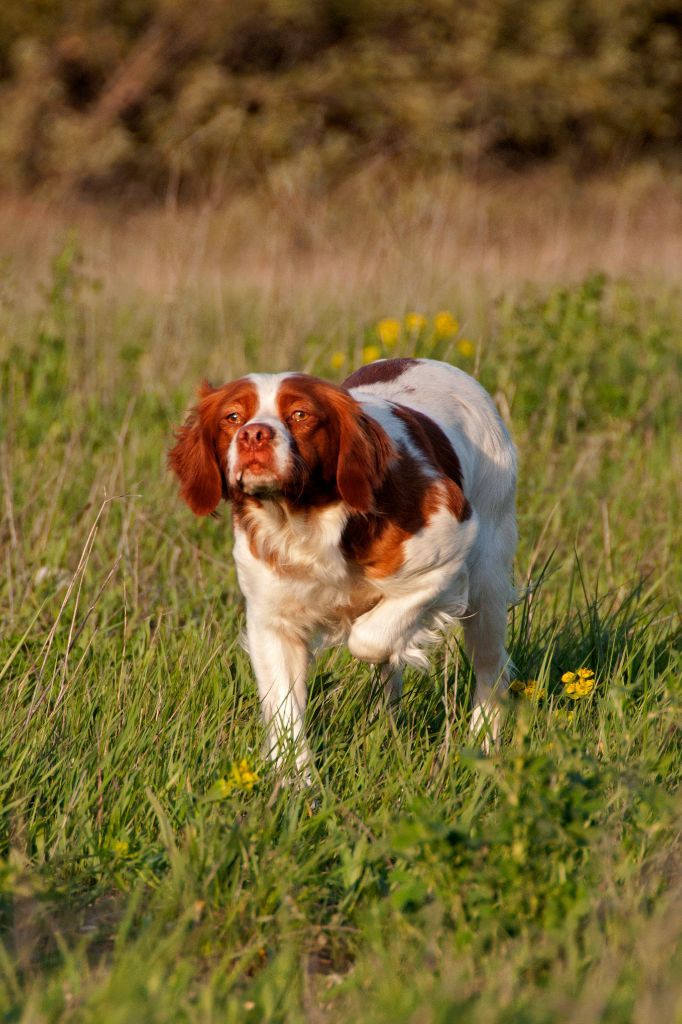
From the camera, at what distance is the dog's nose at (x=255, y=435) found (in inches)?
107

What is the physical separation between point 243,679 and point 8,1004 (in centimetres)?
144

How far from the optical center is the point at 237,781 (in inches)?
96.8

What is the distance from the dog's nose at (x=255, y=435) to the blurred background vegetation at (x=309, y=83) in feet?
47.1

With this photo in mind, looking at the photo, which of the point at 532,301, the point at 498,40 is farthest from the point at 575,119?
the point at 532,301

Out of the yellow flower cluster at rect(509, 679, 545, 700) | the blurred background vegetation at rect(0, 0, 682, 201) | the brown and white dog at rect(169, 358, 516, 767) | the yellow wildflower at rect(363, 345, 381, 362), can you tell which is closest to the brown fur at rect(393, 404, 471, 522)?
the brown and white dog at rect(169, 358, 516, 767)

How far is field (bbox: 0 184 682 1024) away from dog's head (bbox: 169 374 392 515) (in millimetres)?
274

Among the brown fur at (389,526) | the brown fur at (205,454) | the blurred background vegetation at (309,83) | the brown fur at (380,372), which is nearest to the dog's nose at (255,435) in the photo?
the brown fur at (205,454)

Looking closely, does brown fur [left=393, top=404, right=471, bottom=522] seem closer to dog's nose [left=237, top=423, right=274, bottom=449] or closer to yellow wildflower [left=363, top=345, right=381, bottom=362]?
dog's nose [left=237, top=423, right=274, bottom=449]

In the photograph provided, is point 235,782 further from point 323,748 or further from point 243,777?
point 323,748

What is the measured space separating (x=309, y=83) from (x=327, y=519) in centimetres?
1696

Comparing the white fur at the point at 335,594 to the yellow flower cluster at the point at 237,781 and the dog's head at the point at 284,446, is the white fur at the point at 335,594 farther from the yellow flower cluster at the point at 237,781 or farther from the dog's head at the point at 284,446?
the yellow flower cluster at the point at 237,781

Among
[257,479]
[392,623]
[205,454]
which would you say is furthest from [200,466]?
[392,623]

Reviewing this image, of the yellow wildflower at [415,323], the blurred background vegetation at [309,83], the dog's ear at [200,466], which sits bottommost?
the dog's ear at [200,466]

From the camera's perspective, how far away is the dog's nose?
273 centimetres
